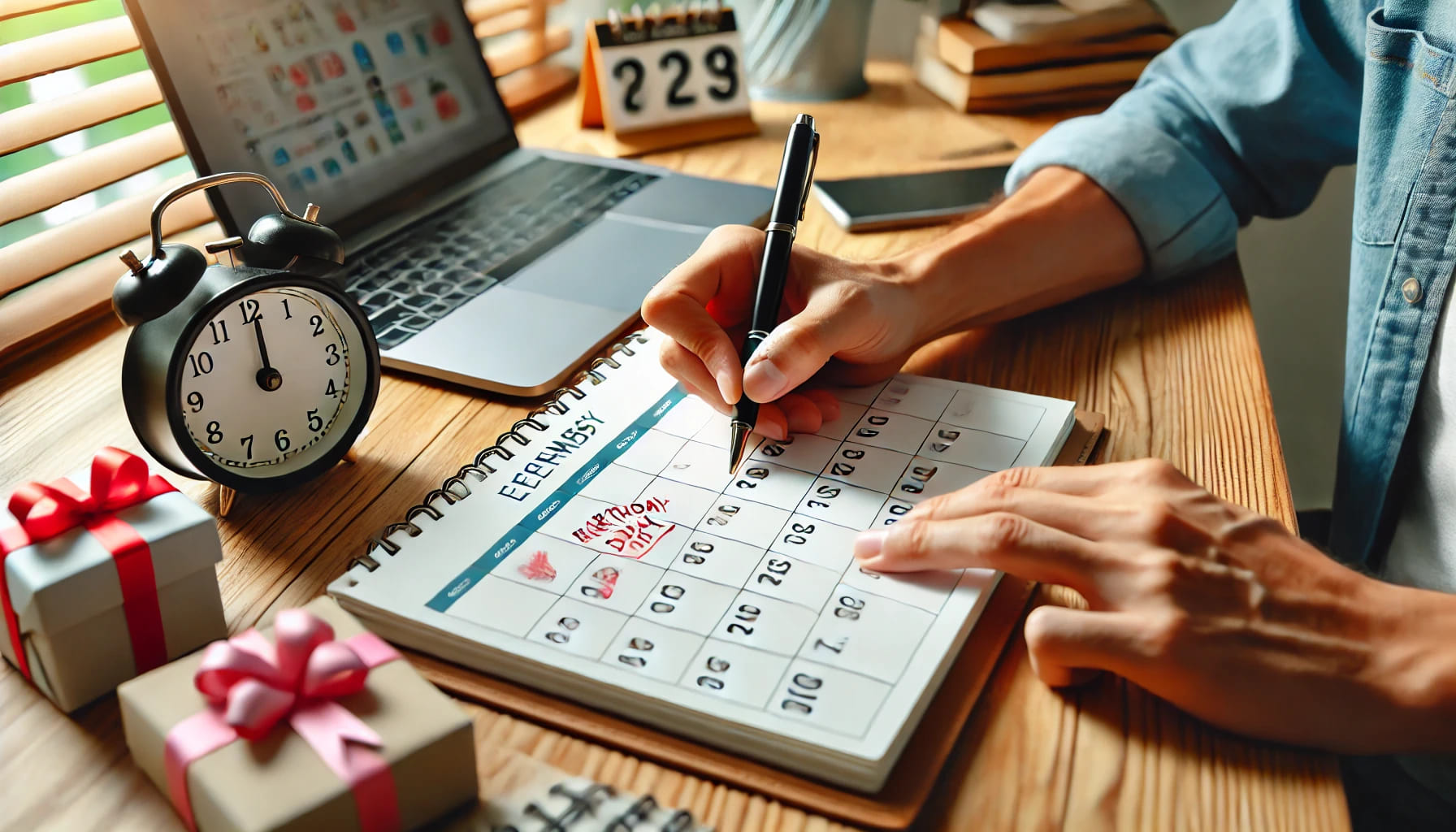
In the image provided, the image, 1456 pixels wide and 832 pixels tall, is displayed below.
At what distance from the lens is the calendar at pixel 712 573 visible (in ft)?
1.56

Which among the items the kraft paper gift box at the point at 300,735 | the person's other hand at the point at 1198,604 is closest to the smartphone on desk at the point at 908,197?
the person's other hand at the point at 1198,604

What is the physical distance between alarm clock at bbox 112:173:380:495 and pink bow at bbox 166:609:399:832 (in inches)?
8.1

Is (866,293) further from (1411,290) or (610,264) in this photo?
(1411,290)

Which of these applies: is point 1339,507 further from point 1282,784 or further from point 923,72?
point 923,72

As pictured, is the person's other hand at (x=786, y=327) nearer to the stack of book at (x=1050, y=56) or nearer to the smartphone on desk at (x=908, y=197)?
the smartphone on desk at (x=908, y=197)

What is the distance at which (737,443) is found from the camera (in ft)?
2.13

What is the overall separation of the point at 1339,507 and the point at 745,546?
0.65 metres

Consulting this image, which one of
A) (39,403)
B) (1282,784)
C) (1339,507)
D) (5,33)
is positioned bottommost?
(1339,507)

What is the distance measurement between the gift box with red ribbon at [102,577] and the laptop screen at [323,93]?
1.28 ft

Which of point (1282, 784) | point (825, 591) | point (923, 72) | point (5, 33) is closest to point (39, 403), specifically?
A: point (5, 33)

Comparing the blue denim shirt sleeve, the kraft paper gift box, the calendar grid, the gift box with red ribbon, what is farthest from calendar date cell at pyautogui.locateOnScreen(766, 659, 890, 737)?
the blue denim shirt sleeve

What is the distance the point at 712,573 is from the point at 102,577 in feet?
0.98

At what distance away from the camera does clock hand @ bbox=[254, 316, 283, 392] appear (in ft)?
2.00

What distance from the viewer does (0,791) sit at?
0.46 metres
